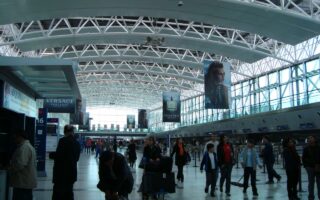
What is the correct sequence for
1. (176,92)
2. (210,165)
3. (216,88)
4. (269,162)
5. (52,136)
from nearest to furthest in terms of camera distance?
(210,165), (269,162), (216,88), (52,136), (176,92)

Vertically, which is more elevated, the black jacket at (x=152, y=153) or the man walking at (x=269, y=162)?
the black jacket at (x=152, y=153)

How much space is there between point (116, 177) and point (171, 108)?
2303cm

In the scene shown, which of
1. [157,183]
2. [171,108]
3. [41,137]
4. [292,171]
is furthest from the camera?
[171,108]

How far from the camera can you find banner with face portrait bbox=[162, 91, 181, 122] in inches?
1171

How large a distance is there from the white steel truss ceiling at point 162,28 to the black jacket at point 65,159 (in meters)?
18.9

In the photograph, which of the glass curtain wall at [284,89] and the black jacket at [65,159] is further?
the glass curtain wall at [284,89]

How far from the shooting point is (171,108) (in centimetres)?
3008

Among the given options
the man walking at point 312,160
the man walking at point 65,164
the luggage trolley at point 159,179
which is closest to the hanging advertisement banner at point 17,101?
the man walking at point 65,164

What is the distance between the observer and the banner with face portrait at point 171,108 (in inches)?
1171

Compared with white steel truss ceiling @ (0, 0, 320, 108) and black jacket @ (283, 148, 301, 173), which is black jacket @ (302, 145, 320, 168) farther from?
white steel truss ceiling @ (0, 0, 320, 108)

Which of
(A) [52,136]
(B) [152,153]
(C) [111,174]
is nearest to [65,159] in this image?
(C) [111,174]

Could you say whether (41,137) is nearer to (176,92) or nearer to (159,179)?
(159,179)

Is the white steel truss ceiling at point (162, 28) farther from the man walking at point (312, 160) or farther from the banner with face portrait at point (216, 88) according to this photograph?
the man walking at point (312, 160)

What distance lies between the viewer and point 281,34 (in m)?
30.2
